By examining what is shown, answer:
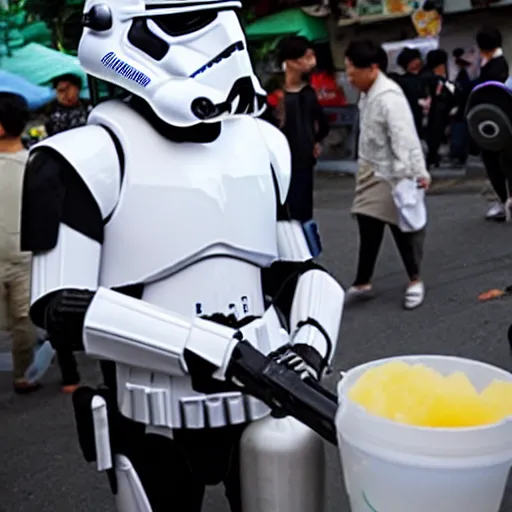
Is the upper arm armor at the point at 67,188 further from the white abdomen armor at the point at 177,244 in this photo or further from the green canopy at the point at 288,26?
the green canopy at the point at 288,26

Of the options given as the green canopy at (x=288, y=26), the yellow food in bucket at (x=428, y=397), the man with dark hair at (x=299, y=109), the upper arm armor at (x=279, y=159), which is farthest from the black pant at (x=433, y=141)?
the yellow food in bucket at (x=428, y=397)

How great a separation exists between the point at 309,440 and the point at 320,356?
0.66ft

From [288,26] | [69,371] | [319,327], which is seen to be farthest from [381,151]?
[288,26]

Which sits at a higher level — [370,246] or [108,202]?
[108,202]

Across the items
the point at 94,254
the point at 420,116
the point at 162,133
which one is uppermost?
the point at 162,133

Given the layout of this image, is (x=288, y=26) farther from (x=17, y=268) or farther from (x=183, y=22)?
(x=183, y=22)

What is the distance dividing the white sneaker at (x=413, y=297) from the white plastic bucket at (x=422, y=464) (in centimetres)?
421

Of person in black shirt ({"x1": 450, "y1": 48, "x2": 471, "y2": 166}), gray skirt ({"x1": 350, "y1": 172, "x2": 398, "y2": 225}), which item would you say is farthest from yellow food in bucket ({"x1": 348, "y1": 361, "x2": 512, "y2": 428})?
person in black shirt ({"x1": 450, "y1": 48, "x2": 471, "y2": 166})

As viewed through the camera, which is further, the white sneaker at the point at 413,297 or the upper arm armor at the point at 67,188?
the white sneaker at the point at 413,297

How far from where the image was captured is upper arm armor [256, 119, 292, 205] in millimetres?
2270

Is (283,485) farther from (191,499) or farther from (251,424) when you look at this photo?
(191,499)

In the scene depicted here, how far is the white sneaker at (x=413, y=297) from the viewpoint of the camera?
560cm

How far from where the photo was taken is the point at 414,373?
1467 millimetres

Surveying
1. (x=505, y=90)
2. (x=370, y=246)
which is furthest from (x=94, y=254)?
(x=370, y=246)
